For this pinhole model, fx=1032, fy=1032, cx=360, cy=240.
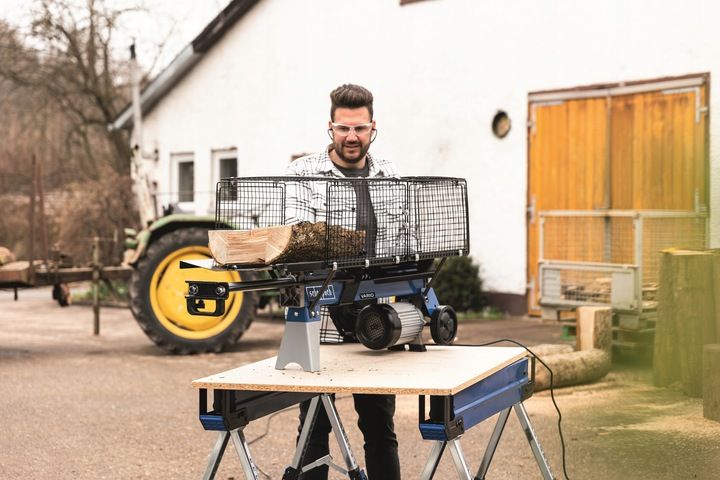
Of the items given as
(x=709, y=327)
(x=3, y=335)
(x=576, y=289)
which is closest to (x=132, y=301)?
(x=3, y=335)

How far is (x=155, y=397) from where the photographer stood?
6672 millimetres

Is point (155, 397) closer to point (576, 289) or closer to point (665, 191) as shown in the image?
point (576, 289)

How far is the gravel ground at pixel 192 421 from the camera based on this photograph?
1058 mm

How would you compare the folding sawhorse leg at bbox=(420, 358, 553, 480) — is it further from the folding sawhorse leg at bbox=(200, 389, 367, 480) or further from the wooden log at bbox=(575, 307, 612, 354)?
the wooden log at bbox=(575, 307, 612, 354)

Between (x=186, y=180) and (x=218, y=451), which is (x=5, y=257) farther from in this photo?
(x=186, y=180)

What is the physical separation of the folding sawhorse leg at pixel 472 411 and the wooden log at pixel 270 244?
50 centimetres

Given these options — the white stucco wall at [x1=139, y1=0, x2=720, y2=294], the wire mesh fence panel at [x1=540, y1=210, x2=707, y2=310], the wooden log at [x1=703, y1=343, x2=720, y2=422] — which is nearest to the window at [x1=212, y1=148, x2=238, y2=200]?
the white stucco wall at [x1=139, y1=0, x2=720, y2=294]

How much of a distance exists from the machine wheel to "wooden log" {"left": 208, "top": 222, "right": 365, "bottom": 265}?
0.60m

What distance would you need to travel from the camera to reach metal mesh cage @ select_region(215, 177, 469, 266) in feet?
9.53

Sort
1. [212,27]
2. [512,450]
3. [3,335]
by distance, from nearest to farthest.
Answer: [512,450]
[3,335]
[212,27]

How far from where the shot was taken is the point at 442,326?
3.27m

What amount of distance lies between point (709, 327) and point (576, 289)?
24.6 ft

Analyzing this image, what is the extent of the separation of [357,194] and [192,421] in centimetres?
328

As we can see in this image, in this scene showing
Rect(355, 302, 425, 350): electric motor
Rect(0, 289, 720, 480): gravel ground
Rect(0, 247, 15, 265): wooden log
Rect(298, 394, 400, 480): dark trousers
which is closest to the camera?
Rect(0, 289, 720, 480): gravel ground
